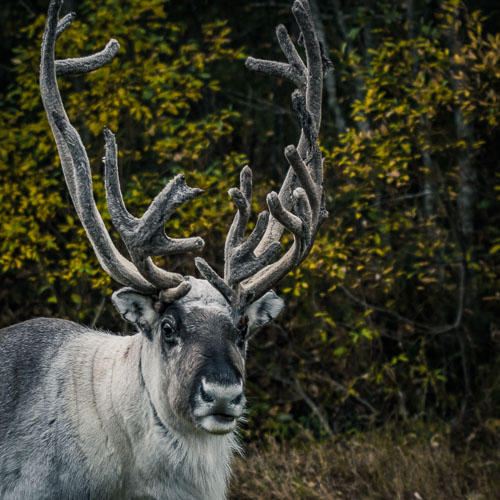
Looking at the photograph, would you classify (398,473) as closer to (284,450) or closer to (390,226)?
(284,450)

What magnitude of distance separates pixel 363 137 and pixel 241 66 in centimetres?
413

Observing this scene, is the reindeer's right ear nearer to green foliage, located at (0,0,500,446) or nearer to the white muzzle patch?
the white muzzle patch

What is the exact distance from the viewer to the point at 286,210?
14.9 ft

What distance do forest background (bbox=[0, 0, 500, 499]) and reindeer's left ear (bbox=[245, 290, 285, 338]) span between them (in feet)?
6.99

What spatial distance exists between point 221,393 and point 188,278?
0.95m

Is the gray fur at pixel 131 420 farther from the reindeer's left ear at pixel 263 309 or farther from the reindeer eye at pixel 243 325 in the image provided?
the reindeer's left ear at pixel 263 309

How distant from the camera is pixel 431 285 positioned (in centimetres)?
826

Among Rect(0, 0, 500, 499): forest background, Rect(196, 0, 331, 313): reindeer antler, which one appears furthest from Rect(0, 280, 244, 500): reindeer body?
Rect(0, 0, 500, 499): forest background

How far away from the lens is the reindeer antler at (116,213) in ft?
13.4

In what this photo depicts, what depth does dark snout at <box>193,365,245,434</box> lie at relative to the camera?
3.76m

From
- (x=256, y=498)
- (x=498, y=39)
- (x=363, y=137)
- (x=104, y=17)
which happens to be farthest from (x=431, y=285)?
(x=104, y=17)

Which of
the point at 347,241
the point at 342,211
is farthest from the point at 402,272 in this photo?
the point at 342,211

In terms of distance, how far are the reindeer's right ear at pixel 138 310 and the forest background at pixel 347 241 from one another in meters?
2.37

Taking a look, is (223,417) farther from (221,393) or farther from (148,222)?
(148,222)
